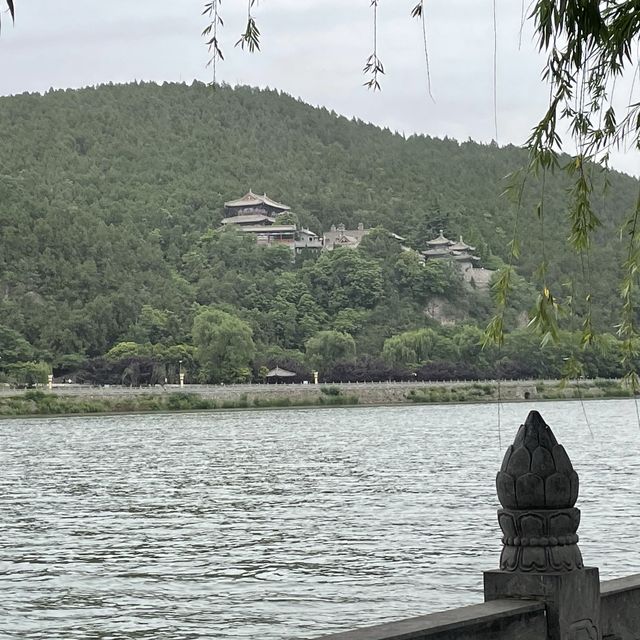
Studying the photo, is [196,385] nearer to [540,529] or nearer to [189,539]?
[189,539]

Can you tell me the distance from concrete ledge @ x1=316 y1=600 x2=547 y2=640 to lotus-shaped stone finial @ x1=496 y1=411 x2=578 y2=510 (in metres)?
0.39

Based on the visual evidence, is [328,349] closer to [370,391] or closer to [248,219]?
[370,391]

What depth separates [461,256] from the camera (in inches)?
5984

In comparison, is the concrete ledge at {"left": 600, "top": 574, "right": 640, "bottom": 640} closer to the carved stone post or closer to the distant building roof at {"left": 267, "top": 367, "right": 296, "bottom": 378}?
the carved stone post

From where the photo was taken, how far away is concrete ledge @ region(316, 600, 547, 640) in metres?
4.71

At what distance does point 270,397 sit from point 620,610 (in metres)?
90.0

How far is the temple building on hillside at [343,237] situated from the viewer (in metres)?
157

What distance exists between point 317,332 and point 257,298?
9.67 m

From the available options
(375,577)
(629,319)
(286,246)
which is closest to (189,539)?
(375,577)

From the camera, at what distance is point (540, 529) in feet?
17.1

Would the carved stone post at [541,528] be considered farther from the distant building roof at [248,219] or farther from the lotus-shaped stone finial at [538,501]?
the distant building roof at [248,219]

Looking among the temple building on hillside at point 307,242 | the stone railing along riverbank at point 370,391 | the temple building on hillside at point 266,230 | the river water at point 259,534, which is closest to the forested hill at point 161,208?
the temple building on hillside at point 266,230

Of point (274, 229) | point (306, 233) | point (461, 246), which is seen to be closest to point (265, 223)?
point (274, 229)

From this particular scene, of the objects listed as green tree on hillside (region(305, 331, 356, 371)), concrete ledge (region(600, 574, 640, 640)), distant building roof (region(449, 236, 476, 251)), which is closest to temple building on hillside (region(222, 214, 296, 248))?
distant building roof (region(449, 236, 476, 251))
